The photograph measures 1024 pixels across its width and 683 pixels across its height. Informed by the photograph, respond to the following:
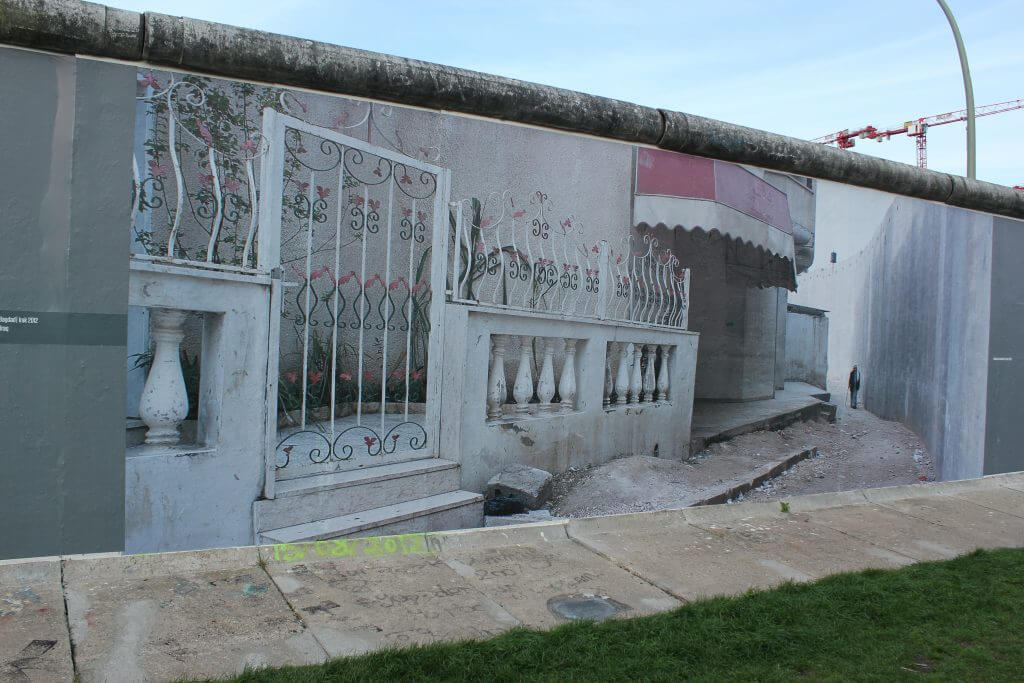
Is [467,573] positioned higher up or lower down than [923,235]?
lower down

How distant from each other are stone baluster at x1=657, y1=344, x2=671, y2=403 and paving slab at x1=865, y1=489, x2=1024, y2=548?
5.45 feet

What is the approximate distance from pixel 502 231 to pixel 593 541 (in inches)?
59.6

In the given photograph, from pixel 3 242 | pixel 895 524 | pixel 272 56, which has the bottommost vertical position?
pixel 895 524

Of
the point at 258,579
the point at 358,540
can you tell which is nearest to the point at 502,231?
the point at 358,540

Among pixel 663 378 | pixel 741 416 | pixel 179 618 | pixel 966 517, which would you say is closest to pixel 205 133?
pixel 179 618

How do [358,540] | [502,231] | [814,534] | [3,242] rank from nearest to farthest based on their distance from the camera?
[3,242], [358,540], [502,231], [814,534]

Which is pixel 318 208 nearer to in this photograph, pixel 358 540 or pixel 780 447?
pixel 358 540

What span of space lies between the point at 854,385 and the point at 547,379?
226 cm

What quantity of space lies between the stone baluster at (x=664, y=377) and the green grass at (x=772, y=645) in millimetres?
1411

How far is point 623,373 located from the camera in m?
4.29

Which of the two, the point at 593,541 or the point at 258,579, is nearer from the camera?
the point at 258,579

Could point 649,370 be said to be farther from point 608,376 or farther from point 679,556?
point 679,556

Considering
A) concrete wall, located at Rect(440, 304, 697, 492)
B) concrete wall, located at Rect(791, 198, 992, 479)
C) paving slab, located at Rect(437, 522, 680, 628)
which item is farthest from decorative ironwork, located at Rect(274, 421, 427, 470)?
concrete wall, located at Rect(791, 198, 992, 479)

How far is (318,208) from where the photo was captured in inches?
109
